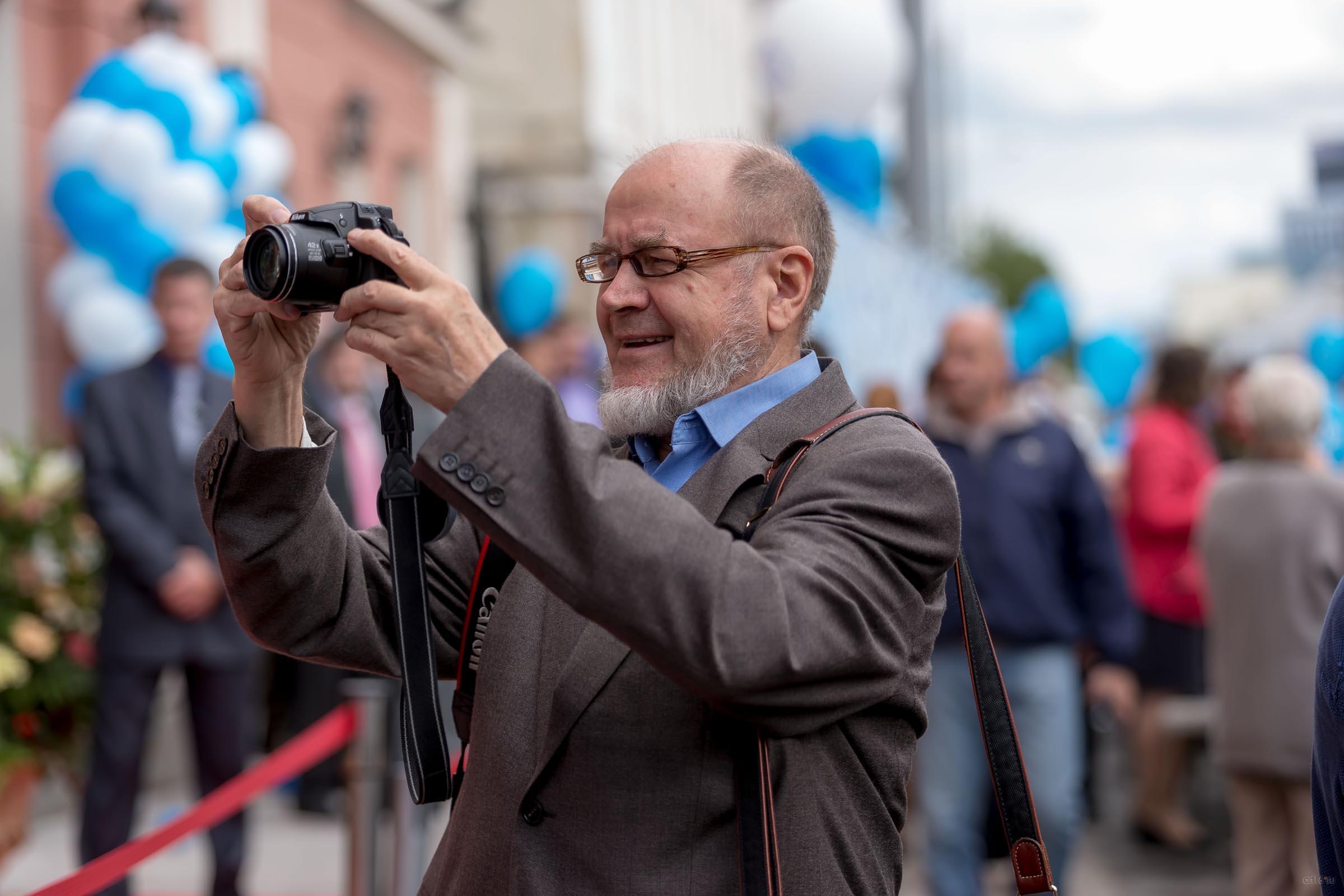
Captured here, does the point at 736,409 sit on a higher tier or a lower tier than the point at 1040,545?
higher

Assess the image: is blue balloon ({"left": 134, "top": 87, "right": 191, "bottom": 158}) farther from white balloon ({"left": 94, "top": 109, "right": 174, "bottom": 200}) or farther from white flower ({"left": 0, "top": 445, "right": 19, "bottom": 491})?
white flower ({"left": 0, "top": 445, "right": 19, "bottom": 491})

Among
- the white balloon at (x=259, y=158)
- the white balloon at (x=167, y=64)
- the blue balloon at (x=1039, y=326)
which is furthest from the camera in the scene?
the blue balloon at (x=1039, y=326)

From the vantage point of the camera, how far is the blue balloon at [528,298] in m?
9.60

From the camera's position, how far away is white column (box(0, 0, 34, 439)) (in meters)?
6.48

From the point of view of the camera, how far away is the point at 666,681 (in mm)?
1743

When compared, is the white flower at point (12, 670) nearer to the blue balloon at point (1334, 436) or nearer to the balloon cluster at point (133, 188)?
the balloon cluster at point (133, 188)

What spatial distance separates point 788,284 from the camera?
1986 mm

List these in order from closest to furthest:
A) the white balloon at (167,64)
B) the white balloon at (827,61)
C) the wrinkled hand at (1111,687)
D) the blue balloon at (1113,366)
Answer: the wrinkled hand at (1111,687)
the white balloon at (167,64)
the white balloon at (827,61)
the blue balloon at (1113,366)

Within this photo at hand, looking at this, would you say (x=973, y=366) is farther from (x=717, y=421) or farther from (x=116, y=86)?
(x=116, y=86)

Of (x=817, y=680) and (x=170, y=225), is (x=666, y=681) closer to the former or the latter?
(x=817, y=680)

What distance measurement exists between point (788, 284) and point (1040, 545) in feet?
9.29

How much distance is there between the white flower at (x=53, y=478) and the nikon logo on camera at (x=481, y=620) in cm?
324

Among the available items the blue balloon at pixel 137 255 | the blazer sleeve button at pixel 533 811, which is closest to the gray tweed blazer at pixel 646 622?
the blazer sleeve button at pixel 533 811

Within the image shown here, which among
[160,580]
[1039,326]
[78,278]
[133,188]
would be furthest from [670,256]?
[1039,326]
